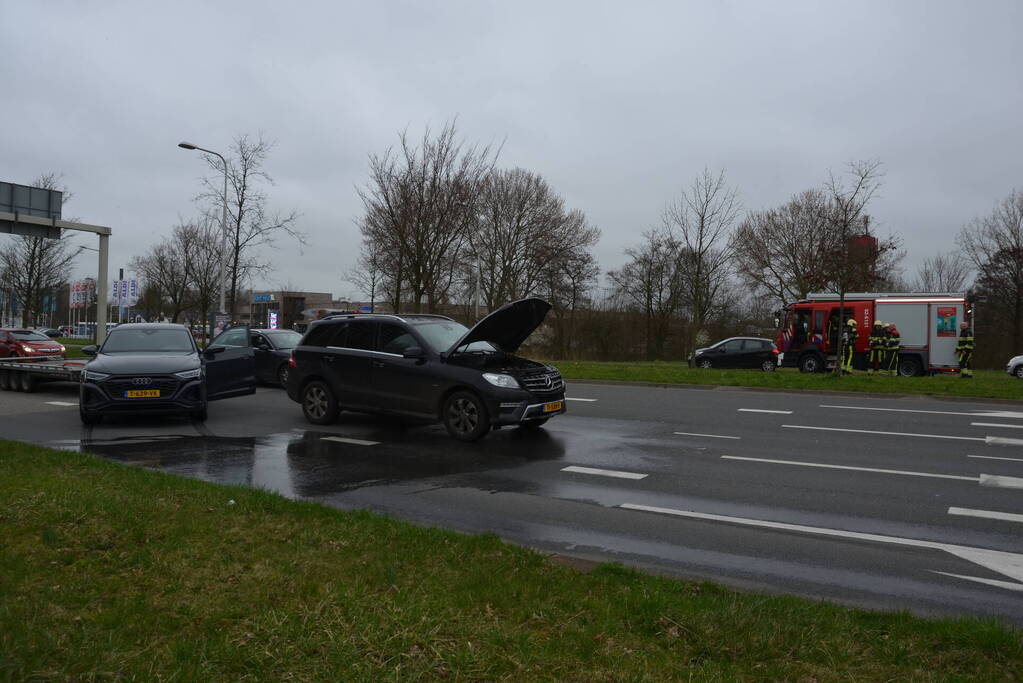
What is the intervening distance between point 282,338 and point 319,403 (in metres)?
7.58

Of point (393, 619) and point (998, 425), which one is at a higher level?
point (998, 425)

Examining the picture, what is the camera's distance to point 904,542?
6.02m

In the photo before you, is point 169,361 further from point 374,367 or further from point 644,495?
point 644,495

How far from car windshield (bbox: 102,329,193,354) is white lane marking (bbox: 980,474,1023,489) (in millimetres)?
11841

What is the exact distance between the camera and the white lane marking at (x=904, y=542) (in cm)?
545

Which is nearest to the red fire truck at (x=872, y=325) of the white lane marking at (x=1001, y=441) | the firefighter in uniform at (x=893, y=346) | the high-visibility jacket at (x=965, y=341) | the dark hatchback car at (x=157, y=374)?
the firefighter in uniform at (x=893, y=346)

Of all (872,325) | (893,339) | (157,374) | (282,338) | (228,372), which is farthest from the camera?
(872,325)

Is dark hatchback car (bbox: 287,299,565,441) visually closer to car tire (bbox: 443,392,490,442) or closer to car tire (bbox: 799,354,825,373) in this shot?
car tire (bbox: 443,392,490,442)

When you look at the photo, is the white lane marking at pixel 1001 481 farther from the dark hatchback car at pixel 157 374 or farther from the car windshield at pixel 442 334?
the dark hatchback car at pixel 157 374

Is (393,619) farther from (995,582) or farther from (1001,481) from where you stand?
(1001,481)

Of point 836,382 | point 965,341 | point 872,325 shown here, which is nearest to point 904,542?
point 836,382

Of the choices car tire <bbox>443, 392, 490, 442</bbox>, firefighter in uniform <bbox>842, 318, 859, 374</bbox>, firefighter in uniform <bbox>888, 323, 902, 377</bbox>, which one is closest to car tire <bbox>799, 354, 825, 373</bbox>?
firefighter in uniform <bbox>842, 318, 859, 374</bbox>

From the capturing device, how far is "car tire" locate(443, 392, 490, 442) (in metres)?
10.5

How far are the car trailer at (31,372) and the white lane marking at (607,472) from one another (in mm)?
11818
